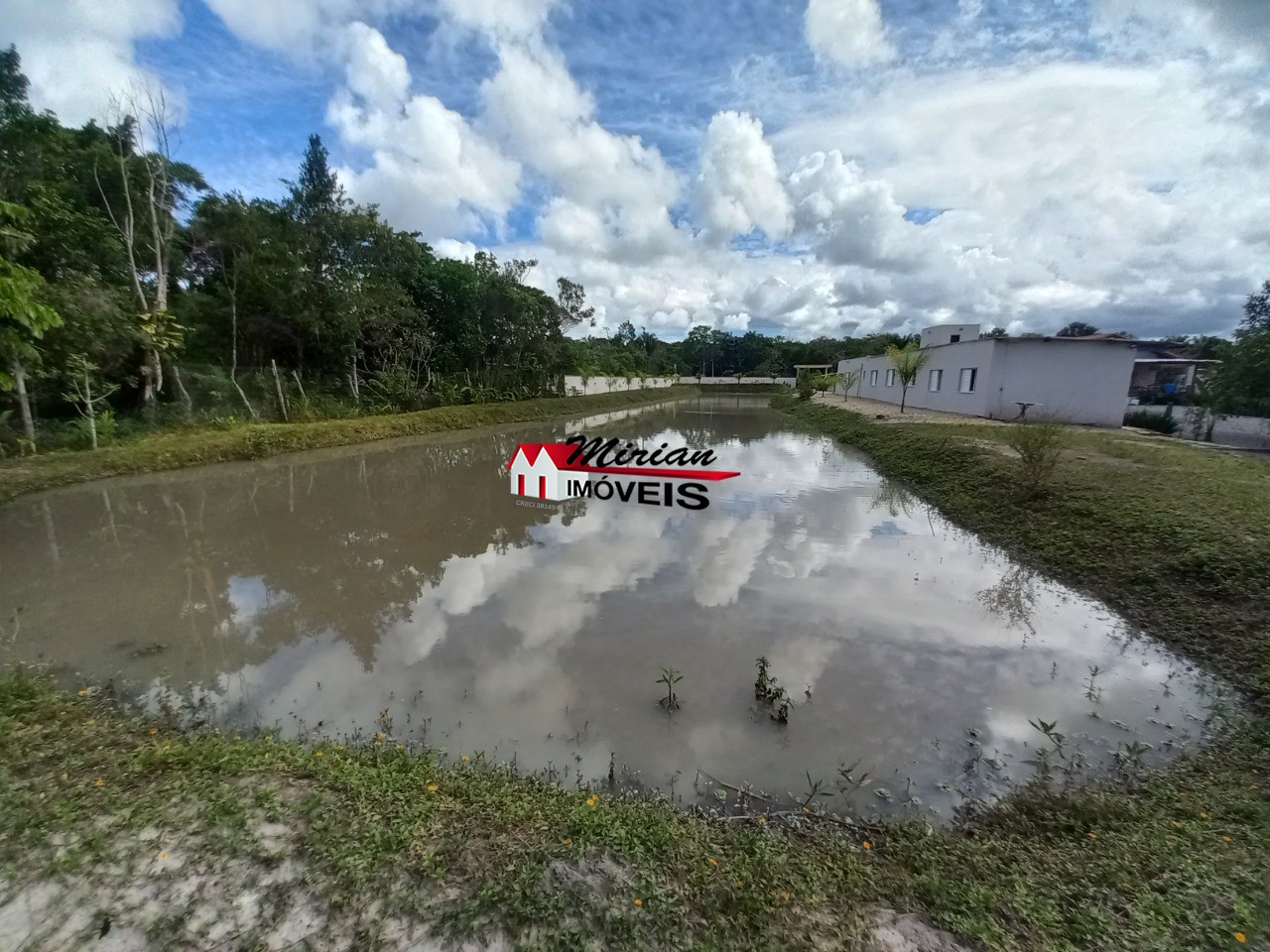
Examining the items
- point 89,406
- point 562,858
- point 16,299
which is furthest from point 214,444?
point 562,858

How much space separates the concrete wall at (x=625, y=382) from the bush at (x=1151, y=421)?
22748 mm

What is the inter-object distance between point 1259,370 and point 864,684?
15.2 metres

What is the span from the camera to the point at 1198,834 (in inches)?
95.3

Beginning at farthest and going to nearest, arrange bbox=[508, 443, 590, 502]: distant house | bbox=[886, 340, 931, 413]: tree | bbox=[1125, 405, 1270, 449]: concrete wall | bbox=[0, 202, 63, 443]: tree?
bbox=[886, 340, 931, 413]: tree < bbox=[1125, 405, 1270, 449]: concrete wall < bbox=[508, 443, 590, 502]: distant house < bbox=[0, 202, 63, 443]: tree

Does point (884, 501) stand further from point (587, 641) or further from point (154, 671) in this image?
point (154, 671)

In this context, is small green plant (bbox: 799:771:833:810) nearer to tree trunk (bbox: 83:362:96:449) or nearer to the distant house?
→ the distant house

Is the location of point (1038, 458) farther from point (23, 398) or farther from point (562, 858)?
point (23, 398)

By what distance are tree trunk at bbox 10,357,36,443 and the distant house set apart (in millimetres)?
8334

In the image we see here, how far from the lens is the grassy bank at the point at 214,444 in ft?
29.9

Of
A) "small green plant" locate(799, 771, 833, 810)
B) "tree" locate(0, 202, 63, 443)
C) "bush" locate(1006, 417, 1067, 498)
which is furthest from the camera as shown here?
"bush" locate(1006, 417, 1067, 498)

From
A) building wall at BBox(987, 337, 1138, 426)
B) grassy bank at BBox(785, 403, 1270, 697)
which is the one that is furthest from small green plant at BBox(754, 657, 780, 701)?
building wall at BBox(987, 337, 1138, 426)

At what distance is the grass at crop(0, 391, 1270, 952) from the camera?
199cm

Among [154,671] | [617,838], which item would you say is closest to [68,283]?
[154,671]

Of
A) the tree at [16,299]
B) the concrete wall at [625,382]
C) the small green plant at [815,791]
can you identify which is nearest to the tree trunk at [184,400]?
the tree at [16,299]
